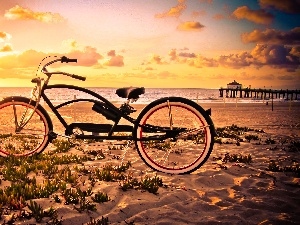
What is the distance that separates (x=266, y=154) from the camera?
704 cm

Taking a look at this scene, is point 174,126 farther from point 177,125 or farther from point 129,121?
point 129,121

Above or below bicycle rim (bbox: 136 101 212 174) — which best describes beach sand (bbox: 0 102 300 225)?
below

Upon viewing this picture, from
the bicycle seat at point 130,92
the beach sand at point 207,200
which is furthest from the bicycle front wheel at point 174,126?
the bicycle seat at point 130,92

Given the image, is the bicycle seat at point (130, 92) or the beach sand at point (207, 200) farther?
the bicycle seat at point (130, 92)

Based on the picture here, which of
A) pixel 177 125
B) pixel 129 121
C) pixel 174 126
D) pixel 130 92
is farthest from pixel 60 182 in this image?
pixel 177 125

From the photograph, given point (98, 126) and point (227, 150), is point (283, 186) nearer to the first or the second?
point (227, 150)

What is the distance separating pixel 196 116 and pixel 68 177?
2.44 m

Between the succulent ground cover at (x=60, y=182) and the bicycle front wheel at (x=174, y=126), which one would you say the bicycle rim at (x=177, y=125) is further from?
the succulent ground cover at (x=60, y=182)

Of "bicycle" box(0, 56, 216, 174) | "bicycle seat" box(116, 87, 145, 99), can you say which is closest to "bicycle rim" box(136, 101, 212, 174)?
"bicycle" box(0, 56, 216, 174)

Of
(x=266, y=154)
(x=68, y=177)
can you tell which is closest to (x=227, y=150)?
(x=266, y=154)

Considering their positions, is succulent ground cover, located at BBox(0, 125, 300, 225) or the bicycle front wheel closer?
succulent ground cover, located at BBox(0, 125, 300, 225)

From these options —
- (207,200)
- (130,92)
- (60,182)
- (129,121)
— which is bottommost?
(207,200)

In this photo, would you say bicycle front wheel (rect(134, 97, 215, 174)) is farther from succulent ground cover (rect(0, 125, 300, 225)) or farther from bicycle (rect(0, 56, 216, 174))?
Result: succulent ground cover (rect(0, 125, 300, 225))

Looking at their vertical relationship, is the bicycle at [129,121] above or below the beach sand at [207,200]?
above
